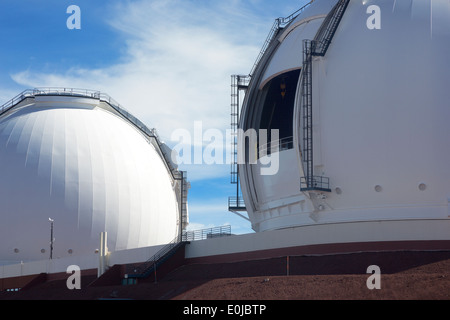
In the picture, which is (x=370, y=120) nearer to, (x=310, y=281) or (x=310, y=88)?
(x=310, y=88)

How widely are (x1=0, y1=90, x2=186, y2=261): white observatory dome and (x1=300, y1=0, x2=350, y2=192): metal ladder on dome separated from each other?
16674 millimetres

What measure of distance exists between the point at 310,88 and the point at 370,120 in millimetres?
2758

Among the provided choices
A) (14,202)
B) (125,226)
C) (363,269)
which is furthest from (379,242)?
(14,202)

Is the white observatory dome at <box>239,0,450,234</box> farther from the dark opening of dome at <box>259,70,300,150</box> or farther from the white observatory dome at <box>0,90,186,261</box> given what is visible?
the white observatory dome at <box>0,90,186,261</box>

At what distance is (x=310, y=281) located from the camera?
20703 mm

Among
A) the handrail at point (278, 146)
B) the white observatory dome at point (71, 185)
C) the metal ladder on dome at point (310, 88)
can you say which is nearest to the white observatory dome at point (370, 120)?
the metal ladder on dome at point (310, 88)

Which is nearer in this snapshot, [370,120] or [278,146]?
[370,120]

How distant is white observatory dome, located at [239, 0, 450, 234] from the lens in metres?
24.4

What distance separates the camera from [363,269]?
23.1 metres

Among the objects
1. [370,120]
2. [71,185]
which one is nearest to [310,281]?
[370,120]

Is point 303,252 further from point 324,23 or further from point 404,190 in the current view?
point 324,23
